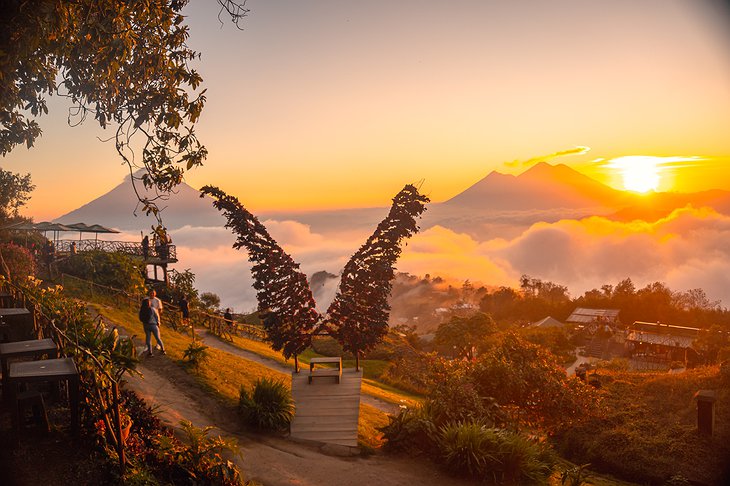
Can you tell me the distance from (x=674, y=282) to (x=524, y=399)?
610ft

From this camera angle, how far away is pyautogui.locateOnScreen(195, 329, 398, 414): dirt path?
17.8 m

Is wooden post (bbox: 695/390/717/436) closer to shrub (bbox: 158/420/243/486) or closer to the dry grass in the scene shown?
A: the dry grass

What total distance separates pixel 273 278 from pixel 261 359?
1064 cm

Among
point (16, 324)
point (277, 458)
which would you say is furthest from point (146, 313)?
A: point (277, 458)

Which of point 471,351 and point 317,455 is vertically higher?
point 317,455

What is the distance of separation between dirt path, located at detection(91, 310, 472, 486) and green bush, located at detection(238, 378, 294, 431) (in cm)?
35

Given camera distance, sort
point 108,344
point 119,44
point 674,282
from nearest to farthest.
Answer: point 108,344 < point 119,44 < point 674,282

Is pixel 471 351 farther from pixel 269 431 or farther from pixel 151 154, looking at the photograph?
pixel 151 154

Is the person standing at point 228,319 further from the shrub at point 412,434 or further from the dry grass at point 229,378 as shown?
the shrub at point 412,434

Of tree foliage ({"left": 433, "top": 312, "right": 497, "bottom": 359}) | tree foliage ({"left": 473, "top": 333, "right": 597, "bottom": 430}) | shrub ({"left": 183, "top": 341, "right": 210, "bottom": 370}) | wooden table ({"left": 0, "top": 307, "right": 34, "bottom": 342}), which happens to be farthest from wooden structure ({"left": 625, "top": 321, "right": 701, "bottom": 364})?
wooden table ({"left": 0, "top": 307, "right": 34, "bottom": 342})

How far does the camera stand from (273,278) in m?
13.8

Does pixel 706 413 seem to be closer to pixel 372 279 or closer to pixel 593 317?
pixel 372 279

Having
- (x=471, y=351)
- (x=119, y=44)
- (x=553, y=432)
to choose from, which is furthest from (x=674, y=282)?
(x=119, y=44)

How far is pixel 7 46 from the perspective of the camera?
805cm
